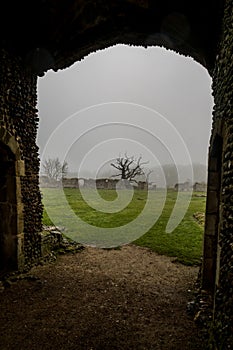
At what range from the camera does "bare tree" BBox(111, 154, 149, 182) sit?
1225 inches

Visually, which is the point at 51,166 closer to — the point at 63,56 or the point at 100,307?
the point at 63,56

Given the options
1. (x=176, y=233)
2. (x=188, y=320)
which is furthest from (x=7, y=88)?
(x=176, y=233)

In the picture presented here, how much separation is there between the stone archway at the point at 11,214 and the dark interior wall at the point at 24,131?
0.08 metres

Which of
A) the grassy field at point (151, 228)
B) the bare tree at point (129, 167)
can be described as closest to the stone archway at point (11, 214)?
the grassy field at point (151, 228)

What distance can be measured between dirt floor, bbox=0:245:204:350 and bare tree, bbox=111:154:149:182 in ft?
80.1

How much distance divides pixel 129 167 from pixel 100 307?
27809 mm

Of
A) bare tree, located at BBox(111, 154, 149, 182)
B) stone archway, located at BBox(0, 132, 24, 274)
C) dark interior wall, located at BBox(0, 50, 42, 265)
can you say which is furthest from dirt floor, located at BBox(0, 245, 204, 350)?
bare tree, located at BBox(111, 154, 149, 182)

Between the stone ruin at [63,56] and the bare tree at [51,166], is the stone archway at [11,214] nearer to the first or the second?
the stone ruin at [63,56]

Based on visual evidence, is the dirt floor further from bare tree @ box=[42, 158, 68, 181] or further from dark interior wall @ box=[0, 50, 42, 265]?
bare tree @ box=[42, 158, 68, 181]

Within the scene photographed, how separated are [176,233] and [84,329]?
6576 millimetres

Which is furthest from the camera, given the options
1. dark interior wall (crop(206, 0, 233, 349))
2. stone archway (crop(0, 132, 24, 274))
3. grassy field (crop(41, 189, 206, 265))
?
grassy field (crop(41, 189, 206, 265))

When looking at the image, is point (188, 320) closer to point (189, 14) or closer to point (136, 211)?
point (189, 14)

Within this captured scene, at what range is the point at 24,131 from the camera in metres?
5.90

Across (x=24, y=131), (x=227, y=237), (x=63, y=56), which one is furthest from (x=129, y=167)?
(x=227, y=237)
